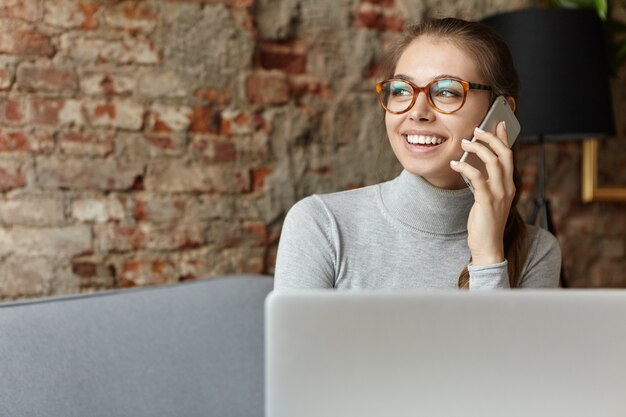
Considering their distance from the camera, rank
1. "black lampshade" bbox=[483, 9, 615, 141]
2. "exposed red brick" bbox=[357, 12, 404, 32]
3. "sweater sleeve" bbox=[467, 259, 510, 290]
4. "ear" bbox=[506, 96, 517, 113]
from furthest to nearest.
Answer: "exposed red brick" bbox=[357, 12, 404, 32], "black lampshade" bbox=[483, 9, 615, 141], "ear" bbox=[506, 96, 517, 113], "sweater sleeve" bbox=[467, 259, 510, 290]

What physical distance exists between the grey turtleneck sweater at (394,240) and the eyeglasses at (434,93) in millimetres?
166

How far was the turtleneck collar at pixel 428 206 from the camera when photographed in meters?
1.47

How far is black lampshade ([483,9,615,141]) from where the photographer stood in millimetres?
2127

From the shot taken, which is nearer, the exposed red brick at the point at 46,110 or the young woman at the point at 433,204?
the young woman at the point at 433,204

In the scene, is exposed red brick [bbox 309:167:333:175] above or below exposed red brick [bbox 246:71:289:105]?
below

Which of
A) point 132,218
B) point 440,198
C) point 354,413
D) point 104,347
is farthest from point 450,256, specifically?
point 132,218

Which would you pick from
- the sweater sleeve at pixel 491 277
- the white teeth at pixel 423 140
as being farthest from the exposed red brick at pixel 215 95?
the sweater sleeve at pixel 491 277

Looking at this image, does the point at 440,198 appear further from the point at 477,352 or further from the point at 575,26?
the point at 575,26

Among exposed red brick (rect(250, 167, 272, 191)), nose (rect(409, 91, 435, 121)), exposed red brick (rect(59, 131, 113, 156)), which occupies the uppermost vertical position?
nose (rect(409, 91, 435, 121))

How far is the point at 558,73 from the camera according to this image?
213 cm

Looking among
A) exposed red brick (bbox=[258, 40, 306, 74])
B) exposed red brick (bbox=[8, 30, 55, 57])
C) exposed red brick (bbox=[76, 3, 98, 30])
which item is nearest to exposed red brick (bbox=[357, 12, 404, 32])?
exposed red brick (bbox=[258, 40, 306, 74])

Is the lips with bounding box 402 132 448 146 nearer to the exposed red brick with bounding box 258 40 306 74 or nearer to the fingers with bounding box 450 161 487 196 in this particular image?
the fingers with bounding box 450 161 487 196

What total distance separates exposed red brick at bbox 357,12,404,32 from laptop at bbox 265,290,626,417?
1871mm

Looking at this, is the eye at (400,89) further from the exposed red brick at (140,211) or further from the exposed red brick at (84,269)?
the exposed red brick at (84,269)
